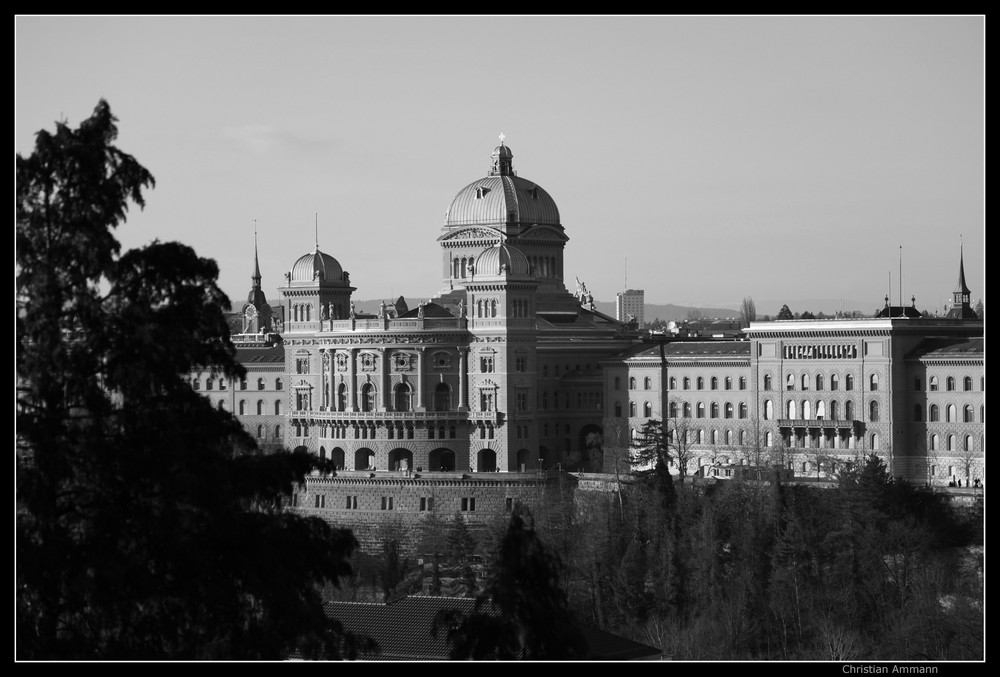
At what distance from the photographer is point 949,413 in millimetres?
113250

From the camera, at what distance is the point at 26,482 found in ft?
128

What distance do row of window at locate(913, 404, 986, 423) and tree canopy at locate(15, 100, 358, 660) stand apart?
245 ft

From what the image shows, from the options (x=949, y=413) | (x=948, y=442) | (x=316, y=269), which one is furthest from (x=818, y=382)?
(x=316, y=269)

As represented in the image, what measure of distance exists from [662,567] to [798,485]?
12.8 m

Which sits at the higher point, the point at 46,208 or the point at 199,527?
the point at 46,208

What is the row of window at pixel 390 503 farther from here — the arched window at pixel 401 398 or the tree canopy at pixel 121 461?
the tree canopy at pixel 121 461

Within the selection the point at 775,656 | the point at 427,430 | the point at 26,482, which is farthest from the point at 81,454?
the point at 427,430

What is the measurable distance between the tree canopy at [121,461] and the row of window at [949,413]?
74.8 meters

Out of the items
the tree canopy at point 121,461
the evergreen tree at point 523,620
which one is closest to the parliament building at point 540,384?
the evergreen tree at point 523,620

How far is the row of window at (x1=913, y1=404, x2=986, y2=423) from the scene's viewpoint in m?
112

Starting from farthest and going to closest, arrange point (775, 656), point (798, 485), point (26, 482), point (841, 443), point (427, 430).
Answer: point (427, 430)
point (841, 443)
point (798, 485)
point (775, 656)
point (26, 482)

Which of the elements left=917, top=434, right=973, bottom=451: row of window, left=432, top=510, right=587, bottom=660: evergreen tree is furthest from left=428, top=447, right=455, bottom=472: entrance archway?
left=432, top=510, right=587, bottom=660: evergreen tree

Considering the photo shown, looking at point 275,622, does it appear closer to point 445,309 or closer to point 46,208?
point 46,208

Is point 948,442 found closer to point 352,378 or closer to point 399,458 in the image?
point 399,458
